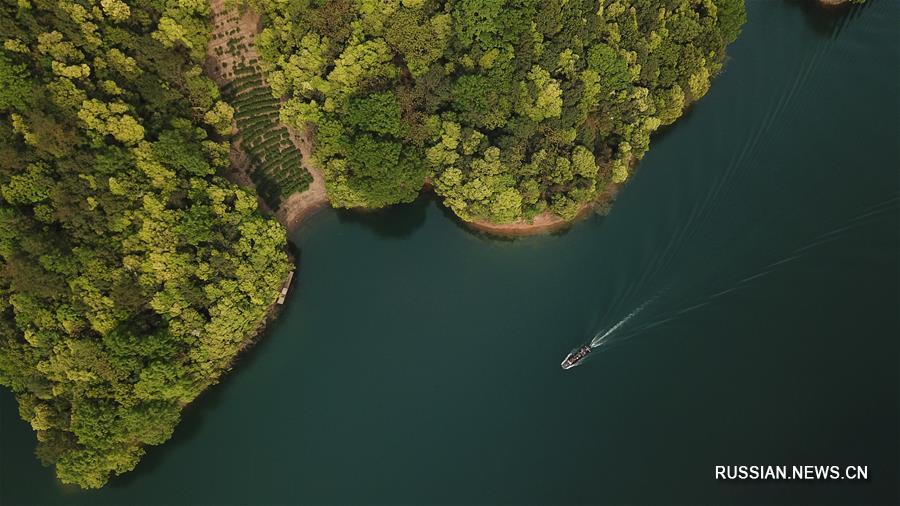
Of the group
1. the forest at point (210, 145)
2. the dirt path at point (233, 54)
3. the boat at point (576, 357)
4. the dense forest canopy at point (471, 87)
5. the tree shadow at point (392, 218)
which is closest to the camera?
the forest at point (210, 145)

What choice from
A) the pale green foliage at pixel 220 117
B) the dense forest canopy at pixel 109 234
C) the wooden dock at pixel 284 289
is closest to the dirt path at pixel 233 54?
the pale green foliage at pixel 220 117

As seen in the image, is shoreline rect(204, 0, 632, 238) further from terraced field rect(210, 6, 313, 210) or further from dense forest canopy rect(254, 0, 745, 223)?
dense forest canopy rect(254, 0, 745, 223)

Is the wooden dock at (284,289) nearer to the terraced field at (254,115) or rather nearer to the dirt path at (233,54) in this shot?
the dirt path at (233,54)

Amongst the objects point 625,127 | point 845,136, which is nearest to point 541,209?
point 625,127

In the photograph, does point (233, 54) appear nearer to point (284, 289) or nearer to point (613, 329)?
point (284, 289)

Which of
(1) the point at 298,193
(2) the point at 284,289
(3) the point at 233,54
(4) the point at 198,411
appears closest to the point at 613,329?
(2) the point at 284,289
